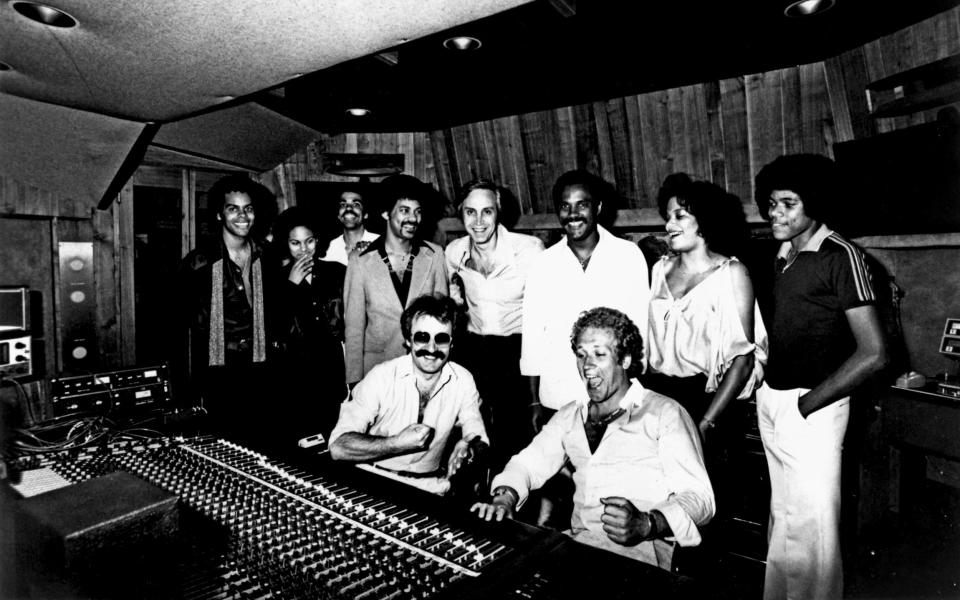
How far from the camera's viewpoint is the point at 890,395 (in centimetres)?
360

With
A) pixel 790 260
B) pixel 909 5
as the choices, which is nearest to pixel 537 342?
pixel 790 260

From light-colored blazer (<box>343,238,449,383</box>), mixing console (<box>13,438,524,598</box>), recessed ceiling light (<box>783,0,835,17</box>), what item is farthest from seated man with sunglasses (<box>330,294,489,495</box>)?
recessed ceiling light (<box>783,0,835,17</box>)

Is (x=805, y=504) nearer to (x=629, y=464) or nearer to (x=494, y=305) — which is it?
(x=629, y=464)

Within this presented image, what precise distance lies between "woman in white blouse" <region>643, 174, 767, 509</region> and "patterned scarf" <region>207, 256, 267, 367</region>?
7.53 feet

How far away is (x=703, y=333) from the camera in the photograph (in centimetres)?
311

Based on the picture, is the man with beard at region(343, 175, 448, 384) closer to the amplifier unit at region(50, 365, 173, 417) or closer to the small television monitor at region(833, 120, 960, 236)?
the amplifier unit at region(50, 365, 173, 417)

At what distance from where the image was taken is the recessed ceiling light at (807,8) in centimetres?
278

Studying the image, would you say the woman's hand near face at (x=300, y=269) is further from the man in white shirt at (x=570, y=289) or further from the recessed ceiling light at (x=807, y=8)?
the recessed ceiling light at (x=807, y=8)

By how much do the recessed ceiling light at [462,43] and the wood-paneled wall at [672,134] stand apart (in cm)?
142

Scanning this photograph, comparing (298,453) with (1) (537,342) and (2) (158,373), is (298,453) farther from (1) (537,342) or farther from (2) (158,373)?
(1) (537,342)

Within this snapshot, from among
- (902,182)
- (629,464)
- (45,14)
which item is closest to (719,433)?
(629,464)

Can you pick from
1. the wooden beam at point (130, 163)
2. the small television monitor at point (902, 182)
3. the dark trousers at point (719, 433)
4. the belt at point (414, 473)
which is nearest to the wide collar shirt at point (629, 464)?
the belt at point (414, 473)

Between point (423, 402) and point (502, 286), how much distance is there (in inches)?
51.1

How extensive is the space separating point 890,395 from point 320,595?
366cm
